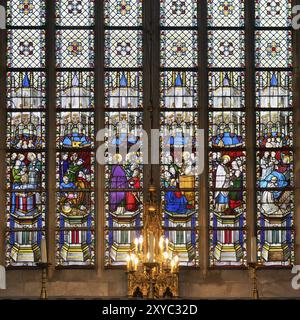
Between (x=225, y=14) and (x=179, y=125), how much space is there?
182 centimetres

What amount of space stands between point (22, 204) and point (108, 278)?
1662 millimetres

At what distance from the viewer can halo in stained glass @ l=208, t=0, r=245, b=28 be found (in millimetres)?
18078

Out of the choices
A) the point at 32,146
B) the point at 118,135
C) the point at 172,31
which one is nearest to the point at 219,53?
the point at 172,31

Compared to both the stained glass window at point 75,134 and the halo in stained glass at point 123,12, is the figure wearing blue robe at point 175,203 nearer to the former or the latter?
the stained glass window at point 75,134

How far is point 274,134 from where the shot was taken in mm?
17844

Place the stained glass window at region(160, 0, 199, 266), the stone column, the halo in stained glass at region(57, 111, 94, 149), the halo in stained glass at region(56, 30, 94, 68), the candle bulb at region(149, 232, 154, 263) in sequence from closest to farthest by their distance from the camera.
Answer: the candle bulb at region(149, 232, 154, 263), the stone column, the stained glass window at region(160, 0, 199, 266), the halo in stained glass at region(57, 111, 94, 149), the halo in stained glass at region(56, 30, 94, 68)

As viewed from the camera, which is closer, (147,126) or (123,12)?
(147,126)

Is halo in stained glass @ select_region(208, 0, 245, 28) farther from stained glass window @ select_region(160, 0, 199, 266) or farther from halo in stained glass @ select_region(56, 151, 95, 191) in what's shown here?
halo in stained glass @ select_region(56, 151, 95, 191)

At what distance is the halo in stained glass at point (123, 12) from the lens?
1800 cm

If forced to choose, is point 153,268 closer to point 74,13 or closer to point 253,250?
point 253,250

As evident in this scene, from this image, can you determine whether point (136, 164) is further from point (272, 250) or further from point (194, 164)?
point (272, 250)

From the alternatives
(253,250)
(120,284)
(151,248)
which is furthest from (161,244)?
(253,250)

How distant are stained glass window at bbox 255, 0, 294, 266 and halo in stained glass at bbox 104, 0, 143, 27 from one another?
1800 mm

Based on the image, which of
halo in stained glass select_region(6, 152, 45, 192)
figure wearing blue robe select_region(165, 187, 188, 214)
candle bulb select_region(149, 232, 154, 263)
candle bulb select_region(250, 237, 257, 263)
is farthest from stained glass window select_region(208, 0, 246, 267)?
halo in stained glass select_region(6, 152, 45, 192)
